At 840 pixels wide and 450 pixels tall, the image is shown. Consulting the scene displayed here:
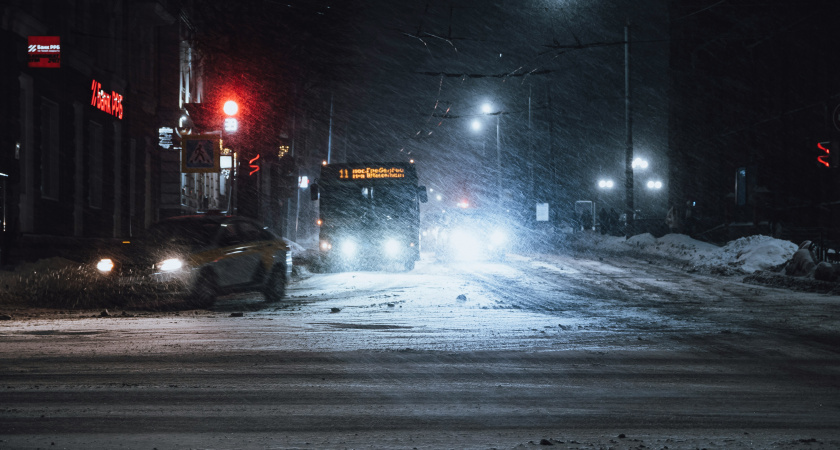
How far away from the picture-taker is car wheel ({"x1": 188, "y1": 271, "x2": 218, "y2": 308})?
13.2m

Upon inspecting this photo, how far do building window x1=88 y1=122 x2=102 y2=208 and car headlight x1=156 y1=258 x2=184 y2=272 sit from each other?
13106mm

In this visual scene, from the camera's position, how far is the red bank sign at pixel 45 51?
19453mm

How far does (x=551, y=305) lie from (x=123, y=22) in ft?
67.8

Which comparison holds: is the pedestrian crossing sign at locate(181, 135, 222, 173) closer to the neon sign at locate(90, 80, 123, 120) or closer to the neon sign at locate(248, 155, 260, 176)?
the neon sign at locate(90, 80, 123, 120)

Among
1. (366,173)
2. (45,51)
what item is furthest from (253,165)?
(45,51)

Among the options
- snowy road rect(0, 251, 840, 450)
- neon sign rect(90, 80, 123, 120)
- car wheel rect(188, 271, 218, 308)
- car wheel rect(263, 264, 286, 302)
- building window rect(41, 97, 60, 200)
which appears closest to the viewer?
snowy road rect(0, 251, 840, 450)

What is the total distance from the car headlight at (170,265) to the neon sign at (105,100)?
41.4 feet

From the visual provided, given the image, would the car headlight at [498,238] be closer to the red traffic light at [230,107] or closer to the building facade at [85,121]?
the building facade at [85,121]

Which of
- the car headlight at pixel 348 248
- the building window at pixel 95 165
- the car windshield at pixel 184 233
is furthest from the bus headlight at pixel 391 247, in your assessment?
the car windshield at pixel 184 233

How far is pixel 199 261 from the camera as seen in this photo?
13.2m

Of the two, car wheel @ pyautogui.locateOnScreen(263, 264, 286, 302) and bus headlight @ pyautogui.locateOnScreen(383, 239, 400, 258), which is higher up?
bus headlight @ pyautogui.locateOnScreen(383, 239, 400, 258)

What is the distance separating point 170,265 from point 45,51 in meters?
9.48

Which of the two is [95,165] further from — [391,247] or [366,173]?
[391,247]

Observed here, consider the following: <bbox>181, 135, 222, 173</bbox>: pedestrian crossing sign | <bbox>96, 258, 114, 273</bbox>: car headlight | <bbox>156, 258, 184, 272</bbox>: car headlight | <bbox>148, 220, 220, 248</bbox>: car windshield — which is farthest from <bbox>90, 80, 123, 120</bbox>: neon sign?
<bbox>156, 258, 184, 272</bbox>: car headlight
